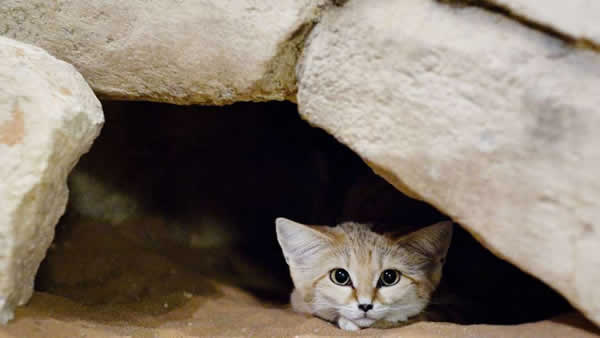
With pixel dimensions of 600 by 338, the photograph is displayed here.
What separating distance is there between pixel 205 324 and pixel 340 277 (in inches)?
24.9

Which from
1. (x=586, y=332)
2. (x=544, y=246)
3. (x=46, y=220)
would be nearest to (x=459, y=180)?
(x=544, y=246)

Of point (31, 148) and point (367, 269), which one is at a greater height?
point (31, 148)

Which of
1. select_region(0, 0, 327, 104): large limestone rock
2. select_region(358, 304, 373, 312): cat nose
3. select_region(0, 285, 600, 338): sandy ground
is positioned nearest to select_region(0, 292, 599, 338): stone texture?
select_region(0, 285, 600, 338): sandy ground

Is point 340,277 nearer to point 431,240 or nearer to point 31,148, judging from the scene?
point 431,240

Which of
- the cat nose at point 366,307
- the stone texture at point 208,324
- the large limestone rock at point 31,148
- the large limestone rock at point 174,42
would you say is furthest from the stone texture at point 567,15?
the large limestone rock at point 31,148

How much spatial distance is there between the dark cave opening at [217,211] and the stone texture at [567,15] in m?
1.36

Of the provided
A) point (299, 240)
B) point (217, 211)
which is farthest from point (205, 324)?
point (217, 211)

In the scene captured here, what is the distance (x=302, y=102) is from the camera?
207cm

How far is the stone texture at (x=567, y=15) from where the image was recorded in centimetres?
157

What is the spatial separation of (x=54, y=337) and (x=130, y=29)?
1.11 metres

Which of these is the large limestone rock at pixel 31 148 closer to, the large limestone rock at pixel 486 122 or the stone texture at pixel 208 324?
the stone texture at pixel 208 324

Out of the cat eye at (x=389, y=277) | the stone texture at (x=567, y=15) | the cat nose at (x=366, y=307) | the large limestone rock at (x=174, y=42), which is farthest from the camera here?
the cat eye at (x=389, y=277)

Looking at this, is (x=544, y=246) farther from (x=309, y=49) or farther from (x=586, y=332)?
(x=309, y=49)

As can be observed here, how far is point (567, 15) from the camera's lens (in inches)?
62.7
